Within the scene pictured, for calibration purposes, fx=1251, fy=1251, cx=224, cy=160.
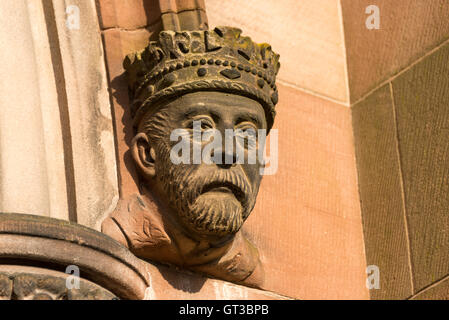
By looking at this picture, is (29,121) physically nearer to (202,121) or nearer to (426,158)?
(202,121)

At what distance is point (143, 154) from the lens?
346 cm

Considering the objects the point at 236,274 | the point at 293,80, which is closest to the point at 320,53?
the point at 293,80

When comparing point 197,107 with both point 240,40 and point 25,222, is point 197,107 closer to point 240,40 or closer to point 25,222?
point 240,40

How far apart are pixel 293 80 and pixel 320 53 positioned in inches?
7.1

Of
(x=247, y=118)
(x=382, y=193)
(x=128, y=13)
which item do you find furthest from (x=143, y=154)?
(x=382, y=193)

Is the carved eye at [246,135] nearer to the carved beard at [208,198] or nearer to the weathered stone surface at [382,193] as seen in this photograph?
the carved beard at [208,198]

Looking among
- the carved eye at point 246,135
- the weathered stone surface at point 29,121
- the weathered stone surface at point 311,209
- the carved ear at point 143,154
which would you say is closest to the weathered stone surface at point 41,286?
the weathered stone surface at point 29,121

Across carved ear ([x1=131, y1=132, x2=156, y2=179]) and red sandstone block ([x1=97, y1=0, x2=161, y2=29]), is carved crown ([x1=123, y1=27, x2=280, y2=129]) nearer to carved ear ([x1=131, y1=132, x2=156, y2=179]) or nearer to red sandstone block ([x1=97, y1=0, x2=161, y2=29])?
carved ear ([x1=131, y1=132, x2=156, y2=179])

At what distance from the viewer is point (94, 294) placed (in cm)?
300

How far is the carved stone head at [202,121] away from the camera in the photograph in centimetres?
332

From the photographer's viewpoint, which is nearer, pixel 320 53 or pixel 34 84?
pixel 34 84

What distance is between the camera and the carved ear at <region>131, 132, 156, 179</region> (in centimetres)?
344

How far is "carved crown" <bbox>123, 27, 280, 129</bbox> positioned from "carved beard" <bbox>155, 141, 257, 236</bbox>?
225 mm

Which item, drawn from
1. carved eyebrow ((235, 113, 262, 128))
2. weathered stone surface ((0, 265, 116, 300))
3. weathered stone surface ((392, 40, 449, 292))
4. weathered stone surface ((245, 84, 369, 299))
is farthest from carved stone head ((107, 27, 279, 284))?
weathered stone surface ((392, 40, 449, 292))
